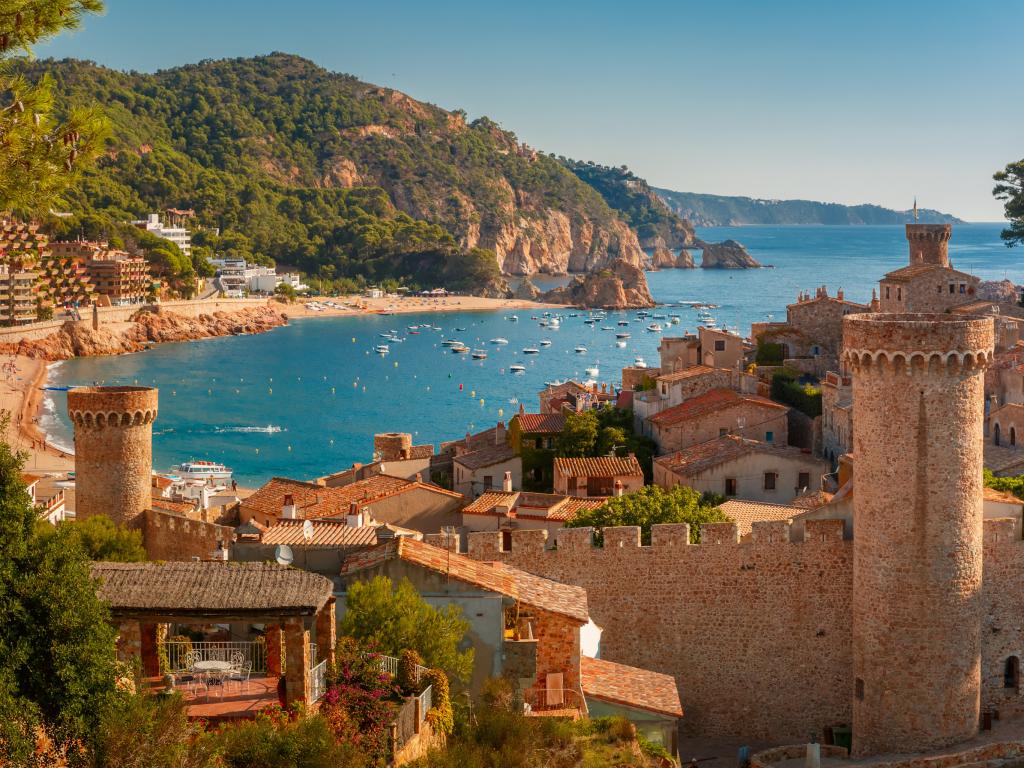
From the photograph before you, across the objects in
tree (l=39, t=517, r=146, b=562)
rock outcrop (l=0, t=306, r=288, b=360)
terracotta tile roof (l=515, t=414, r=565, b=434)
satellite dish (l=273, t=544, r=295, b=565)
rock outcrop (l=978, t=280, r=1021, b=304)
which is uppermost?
rock outcrop (l=978, t=280, r=1021, b=304)

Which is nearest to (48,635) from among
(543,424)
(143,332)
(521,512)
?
(521,512)

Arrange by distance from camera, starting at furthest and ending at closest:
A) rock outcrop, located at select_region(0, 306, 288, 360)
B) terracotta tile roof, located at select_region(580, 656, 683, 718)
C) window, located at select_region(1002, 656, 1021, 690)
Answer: rock outcrop, located at select_region(0, 306, 288, 360) < window, located at select_region(1002, 656, 1021, 690) < terracotta tile roof, located at select_region(580, 656, 683, 718)

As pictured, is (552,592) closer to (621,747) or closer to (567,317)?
→ (621,747)

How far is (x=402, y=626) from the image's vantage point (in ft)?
40.1

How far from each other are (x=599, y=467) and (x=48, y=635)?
750 inches

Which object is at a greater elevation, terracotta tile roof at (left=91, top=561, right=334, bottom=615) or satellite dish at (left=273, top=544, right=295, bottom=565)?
terracotta tile roof at (left=91, top=561, right=334, bottom=615)

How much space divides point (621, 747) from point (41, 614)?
19.9 feet

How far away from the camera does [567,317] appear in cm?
14075

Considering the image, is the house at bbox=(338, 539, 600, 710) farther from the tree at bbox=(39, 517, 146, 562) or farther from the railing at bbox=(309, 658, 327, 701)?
the tree at bbox=(39, 517, 146, 562)

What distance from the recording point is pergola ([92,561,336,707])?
35.3 ft

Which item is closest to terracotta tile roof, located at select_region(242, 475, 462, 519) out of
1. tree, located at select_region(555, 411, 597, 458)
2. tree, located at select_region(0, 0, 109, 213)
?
tree, located at select_region(555, 411, 597, 458)

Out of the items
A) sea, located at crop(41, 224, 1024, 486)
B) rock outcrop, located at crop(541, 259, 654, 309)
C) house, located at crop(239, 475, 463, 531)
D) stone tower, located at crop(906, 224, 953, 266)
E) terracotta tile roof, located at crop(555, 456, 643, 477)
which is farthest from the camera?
rock outcrop, located at crop(541, 259, 654, 309)

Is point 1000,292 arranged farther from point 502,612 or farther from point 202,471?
point 502,612

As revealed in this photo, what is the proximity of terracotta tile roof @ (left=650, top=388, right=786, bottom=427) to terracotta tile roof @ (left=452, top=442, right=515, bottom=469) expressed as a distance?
11.0 feet
